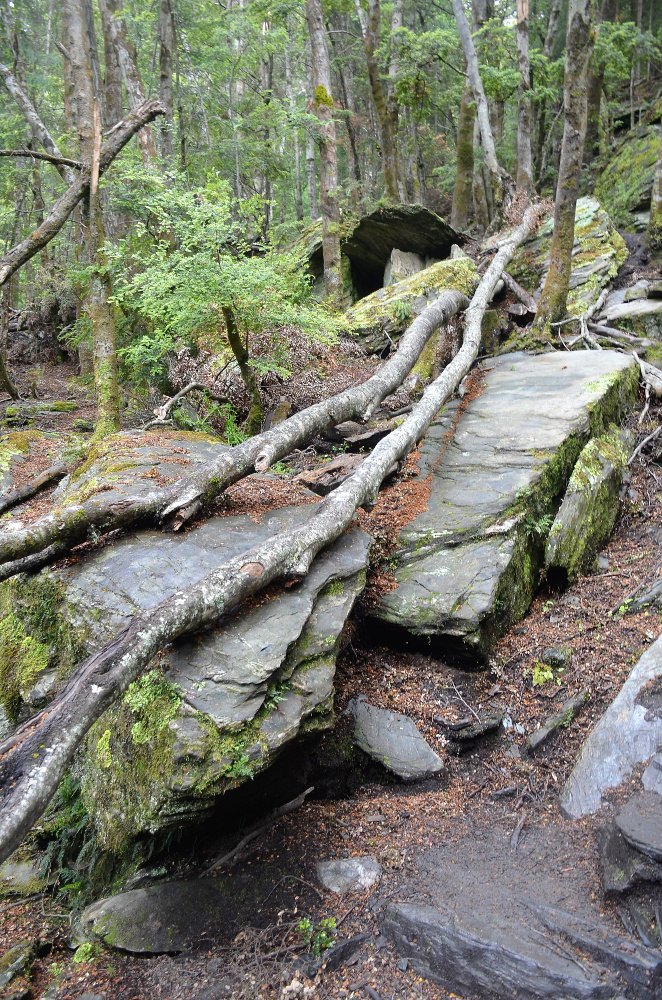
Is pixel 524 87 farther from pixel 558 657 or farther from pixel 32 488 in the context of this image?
pixel 558 657

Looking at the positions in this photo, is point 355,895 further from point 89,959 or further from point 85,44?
point 85,44

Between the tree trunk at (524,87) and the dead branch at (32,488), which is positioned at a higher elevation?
the tree trunk at (524,87)

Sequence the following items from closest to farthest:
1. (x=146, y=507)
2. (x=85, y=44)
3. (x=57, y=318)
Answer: (x=146, y=507)
(x=85, y=44)
(x=57, y=318)

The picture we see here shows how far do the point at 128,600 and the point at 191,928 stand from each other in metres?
2.15

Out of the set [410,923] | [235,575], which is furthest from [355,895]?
[235,575]

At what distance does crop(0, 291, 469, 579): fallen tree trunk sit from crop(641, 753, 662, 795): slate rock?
4140mm

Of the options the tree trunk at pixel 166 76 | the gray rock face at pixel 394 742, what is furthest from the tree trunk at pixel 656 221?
the gray rock face at pixel 394 742

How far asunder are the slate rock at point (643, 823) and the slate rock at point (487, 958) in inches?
25.1

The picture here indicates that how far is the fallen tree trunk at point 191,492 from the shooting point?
4.73m

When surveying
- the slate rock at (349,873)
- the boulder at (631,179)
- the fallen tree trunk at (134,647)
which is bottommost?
the slate rock at (349,873)

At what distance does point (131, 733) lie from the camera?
371 cm

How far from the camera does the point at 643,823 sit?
3250 millimetres

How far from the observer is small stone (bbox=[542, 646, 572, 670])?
16.2 ft

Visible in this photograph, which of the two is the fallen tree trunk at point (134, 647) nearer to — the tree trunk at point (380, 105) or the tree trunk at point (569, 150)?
the tree trunk at point (569, 150)
